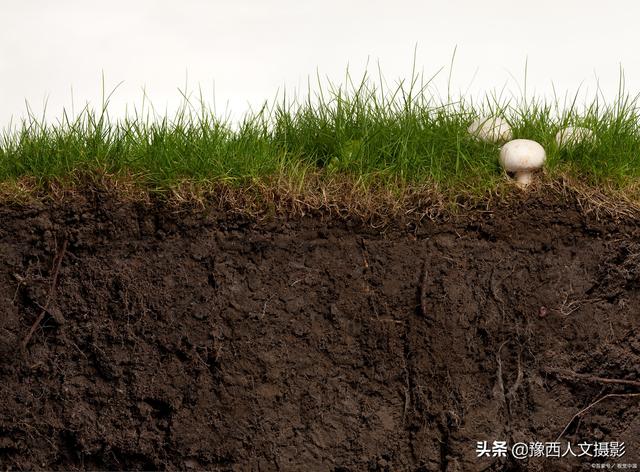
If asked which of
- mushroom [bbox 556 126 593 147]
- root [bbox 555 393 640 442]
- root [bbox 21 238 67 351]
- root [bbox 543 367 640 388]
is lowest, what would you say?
root [bbox 555 393 640 442]

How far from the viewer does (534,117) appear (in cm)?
438

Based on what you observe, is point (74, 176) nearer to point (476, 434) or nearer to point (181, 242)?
point (181, 242)

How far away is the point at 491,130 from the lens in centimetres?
417

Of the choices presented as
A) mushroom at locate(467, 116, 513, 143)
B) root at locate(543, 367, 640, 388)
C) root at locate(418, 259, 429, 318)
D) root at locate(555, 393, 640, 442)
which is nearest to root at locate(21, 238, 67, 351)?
root at locate(418, 259, 429, 318)

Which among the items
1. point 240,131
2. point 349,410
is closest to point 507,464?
point 349,410

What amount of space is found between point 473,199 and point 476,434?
109 cm

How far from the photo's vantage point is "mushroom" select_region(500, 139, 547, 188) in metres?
3.90

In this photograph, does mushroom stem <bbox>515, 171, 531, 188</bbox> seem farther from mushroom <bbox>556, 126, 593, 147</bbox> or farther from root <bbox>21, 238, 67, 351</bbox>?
root <bbox>21, 238, 67, 351</bbox>

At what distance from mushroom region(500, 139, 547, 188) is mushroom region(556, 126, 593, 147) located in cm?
27

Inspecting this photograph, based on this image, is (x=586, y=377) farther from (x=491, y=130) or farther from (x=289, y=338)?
(x=289, y=338)

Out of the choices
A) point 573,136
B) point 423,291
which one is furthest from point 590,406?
point 573,136

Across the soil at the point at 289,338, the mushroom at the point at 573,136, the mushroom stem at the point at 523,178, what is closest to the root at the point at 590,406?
the soil at the point at 289,338

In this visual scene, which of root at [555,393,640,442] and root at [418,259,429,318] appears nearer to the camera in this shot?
root at [418,259,429,318]

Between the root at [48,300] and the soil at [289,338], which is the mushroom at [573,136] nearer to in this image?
the soil at [289,338]
